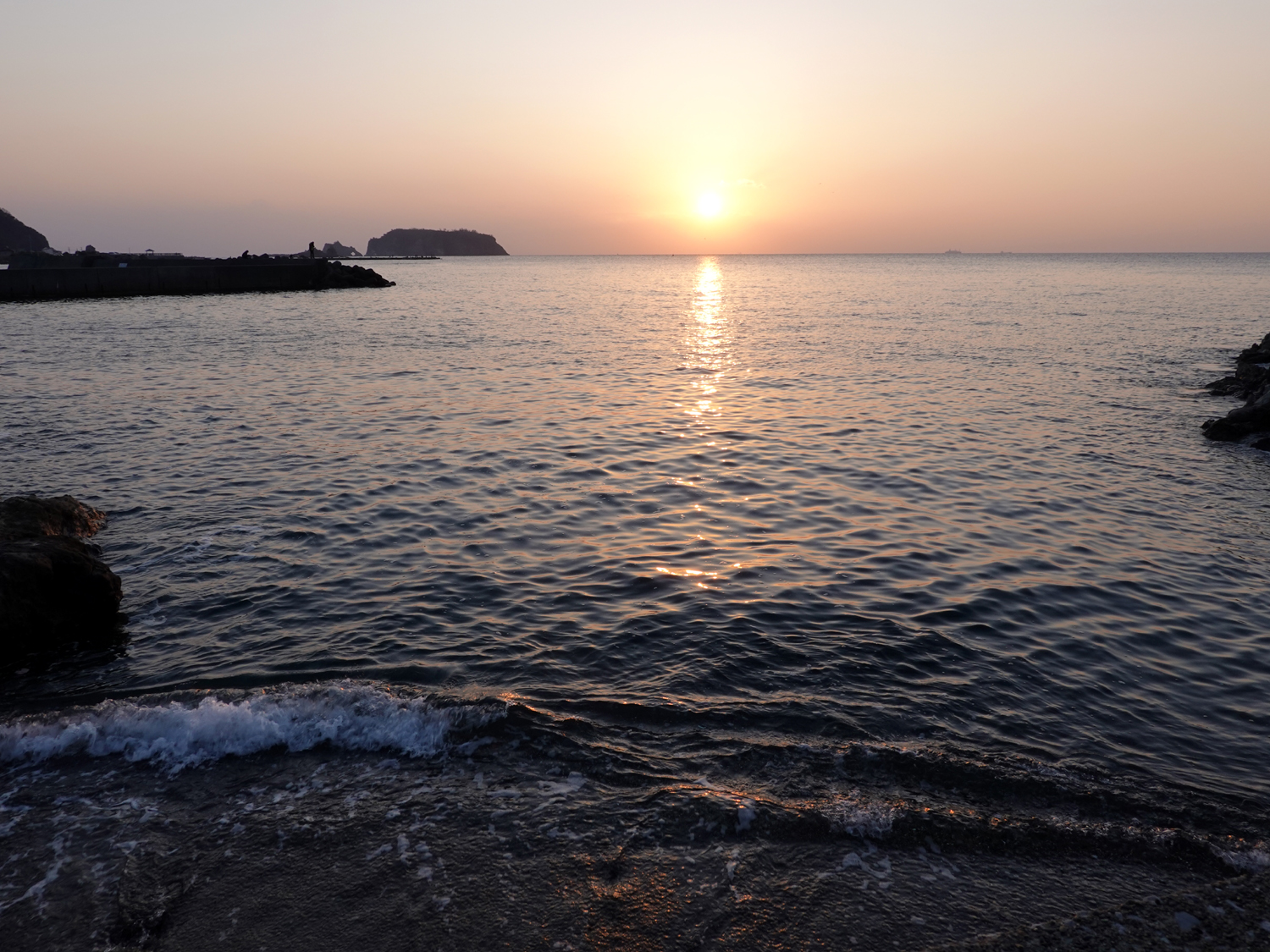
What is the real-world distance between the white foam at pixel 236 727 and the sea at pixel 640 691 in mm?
39

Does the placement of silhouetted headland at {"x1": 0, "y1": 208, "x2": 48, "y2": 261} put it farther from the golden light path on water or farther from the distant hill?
the golden light path on water

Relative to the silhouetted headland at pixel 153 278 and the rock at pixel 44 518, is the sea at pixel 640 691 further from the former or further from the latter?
the silhouetted headland at pixel 153 278

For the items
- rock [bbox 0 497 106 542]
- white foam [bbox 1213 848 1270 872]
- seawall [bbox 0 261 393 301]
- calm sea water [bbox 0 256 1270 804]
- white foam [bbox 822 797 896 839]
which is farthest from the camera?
seawall [bbox 0 261 393 301]

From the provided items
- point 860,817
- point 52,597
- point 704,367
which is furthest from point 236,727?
point 704,367

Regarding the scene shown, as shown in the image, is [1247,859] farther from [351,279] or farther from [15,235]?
[15,235]

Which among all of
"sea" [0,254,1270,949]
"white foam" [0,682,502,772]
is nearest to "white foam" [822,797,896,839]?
"sea" [0,254,1270,949]

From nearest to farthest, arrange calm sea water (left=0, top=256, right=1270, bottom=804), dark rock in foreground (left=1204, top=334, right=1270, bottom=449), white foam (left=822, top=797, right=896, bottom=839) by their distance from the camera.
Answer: white foam (left=822, top=797, right=896, bottom=839) < calm sea water (left=0, top=256, right=1270, bottom=804) < dark rock in foreground (left=1204, top=334, right=1270, bottom=449)

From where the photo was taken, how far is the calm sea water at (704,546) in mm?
8508

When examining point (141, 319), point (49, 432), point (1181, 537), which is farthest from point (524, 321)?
point (1181, 537)

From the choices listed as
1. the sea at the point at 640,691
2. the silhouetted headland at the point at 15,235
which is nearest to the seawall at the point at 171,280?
the sea at the point at 640,691

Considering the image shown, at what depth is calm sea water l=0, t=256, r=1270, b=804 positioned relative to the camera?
8.51 meters

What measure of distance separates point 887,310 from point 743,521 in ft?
201

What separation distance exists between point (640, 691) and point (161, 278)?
92072mm

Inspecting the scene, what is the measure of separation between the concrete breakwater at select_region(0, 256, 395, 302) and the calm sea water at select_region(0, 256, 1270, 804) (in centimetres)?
5184
